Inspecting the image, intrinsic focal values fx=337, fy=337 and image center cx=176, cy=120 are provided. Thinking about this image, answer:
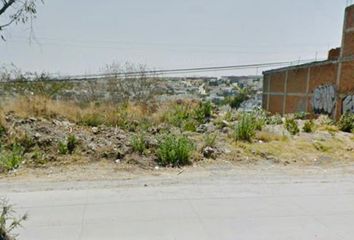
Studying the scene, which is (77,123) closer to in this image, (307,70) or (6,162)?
(6,162)

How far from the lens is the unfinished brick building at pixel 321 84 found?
19000mm

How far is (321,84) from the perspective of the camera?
22.5 m

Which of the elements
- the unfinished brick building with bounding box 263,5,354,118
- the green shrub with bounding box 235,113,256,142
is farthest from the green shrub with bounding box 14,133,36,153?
the unfinished brick building with bounding box 263,5,354,118

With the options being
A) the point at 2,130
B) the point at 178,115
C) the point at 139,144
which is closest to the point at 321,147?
the point at 139,144

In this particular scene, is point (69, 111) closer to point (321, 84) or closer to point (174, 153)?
point (174, 153)

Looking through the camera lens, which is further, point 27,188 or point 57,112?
point 57,112

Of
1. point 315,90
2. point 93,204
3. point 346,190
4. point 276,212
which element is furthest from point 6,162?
point 315,90

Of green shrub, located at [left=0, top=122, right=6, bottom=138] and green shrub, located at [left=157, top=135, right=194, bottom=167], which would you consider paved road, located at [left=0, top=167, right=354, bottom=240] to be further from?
green shrub, located at [left=0, top=122, right=6, bottom=138]

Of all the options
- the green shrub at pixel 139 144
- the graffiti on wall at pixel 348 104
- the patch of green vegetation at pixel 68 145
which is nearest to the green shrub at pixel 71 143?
the patch of green vegetation at pixel 68 145

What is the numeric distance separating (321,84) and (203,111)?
12298 millimetres

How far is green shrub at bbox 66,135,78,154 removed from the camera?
8.24 metres

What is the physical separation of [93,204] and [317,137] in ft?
26.8

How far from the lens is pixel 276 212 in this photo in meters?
4.74

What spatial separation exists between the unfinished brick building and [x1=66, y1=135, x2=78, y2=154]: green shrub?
15.6 meters
